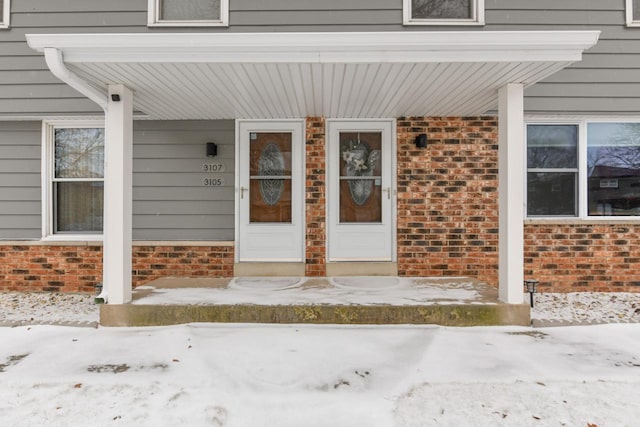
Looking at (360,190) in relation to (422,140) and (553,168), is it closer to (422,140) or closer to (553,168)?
(422,140)

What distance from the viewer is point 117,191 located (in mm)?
3311

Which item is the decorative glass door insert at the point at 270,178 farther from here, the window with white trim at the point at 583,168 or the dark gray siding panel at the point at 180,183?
the window with white trim at the point at 583,168

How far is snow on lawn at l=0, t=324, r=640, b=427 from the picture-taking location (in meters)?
2.09

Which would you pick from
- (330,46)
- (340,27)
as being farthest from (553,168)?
(330,46)

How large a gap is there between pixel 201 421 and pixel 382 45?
9.41ft

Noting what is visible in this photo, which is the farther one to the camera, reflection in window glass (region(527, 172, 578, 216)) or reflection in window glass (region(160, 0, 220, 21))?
reflection in window glass (region(527, 172, 578, 216))

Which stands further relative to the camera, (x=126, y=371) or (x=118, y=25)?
(x=118, y=25)

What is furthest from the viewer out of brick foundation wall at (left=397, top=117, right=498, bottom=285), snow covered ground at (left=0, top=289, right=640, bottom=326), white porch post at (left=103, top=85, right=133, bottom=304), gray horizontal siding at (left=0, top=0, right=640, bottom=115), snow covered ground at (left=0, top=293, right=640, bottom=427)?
brick foundation wall at (left=397, top=117, right=498, bottom=285)

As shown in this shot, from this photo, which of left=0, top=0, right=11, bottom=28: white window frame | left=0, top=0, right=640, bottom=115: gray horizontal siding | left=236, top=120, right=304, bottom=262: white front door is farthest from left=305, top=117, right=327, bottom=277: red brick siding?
left=0, top=0, right=11, bottom=28: white window frame

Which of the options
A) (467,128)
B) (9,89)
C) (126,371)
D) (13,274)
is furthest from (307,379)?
(9,89)

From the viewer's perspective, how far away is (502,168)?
3.38 metres

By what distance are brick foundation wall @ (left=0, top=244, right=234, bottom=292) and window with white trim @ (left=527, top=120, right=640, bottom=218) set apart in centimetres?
410

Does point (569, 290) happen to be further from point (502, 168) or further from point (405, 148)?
point (405, 148)

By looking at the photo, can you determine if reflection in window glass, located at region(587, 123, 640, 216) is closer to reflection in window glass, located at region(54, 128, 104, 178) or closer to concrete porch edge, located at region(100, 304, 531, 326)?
concrete porch edge, located at region(100, 304, 531, 326)
